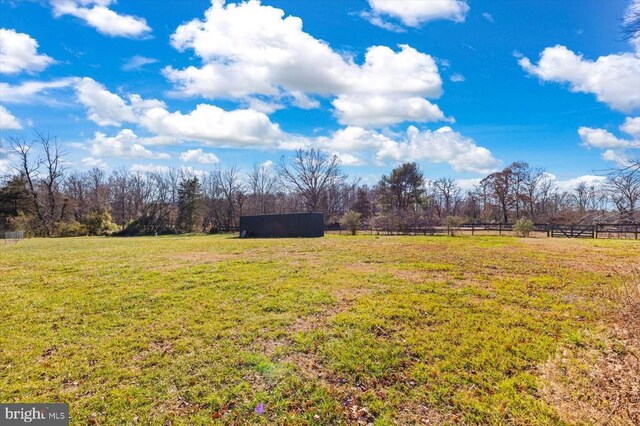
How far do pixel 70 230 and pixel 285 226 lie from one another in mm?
25674

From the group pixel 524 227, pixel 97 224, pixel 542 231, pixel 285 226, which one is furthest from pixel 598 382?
pixel 97 224

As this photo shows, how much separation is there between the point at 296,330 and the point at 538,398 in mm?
3328

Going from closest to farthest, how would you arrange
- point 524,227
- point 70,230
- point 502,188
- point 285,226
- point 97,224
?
1. point 524,227
2. point 285,226
3. point 70,230
4. point 97,224
5. point 502,188

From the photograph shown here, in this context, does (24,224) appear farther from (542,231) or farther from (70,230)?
(542,231)

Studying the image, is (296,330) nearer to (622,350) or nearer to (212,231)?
(622,350)

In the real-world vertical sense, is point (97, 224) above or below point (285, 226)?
above

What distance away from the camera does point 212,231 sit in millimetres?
39219

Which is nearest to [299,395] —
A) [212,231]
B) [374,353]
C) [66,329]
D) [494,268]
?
[374,353]

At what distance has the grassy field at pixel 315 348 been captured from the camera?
11.6ft

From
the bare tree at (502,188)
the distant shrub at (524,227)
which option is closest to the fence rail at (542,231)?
the distant shrub at (524,227)

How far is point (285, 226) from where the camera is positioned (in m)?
27.5

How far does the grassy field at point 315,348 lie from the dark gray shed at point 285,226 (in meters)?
18.1

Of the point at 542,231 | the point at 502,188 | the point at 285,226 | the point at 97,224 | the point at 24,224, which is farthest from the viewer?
the point at 502,188

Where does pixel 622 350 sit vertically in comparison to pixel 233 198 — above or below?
below
